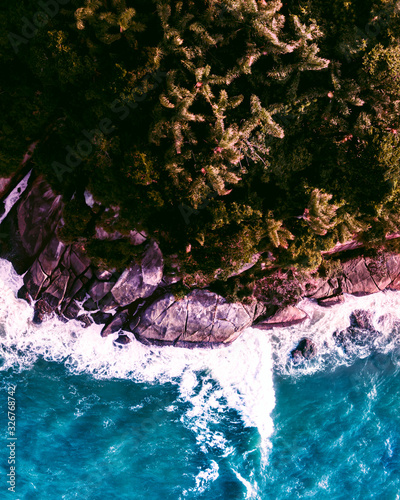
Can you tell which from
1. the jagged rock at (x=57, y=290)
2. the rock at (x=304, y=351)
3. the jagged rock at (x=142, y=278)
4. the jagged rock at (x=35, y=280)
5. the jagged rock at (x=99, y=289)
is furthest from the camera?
the rock at (x=304, y=351)

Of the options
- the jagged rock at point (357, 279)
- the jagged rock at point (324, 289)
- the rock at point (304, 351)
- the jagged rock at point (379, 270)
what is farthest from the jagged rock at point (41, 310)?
the jagged rock at point (379, 270)

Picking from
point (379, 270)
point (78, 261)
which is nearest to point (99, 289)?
point (78, 261)

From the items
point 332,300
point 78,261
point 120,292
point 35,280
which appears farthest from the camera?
point 332,300

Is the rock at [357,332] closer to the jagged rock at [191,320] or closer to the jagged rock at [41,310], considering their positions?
the jagged rock at [191,320]

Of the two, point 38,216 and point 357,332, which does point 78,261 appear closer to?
point 38,216

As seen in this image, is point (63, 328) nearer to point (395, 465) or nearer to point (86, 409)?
point (86, 409)

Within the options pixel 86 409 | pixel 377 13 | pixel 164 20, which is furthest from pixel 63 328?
pixel 377 13
